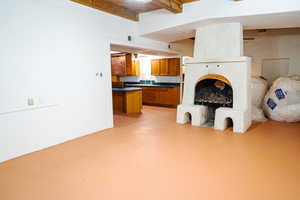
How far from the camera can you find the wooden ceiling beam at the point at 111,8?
3797 millimetres

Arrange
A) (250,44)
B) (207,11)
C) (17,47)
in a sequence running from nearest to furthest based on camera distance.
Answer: (17,47)
(207,11)
(250,44)

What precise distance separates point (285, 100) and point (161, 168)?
393 centimetres

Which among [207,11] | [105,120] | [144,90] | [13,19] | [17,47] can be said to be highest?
[207,11]

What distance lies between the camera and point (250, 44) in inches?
262

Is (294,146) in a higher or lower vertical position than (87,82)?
lower

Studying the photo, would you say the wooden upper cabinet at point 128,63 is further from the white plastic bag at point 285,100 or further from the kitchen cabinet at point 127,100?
the white plastic bag at point 285,100

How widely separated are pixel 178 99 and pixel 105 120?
3.54 m

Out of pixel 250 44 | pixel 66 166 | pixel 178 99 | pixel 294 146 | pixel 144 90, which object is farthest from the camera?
pixel 144 90

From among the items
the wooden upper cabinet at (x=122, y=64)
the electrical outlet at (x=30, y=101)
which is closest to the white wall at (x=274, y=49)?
the wooden upper cabinet at (x=122, y=64)

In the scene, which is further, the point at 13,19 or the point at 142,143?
the point at 142,143

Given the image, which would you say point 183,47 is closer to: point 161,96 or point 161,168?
point 161,96

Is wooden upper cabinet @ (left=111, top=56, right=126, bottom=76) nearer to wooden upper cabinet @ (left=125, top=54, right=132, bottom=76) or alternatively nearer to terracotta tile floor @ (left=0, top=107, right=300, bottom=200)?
wooden upper cabinet @ (left=125, top=54, right=132, bottom=76)

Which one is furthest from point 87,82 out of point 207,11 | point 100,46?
point 207,11

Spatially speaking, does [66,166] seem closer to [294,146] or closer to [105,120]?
[105,120]
